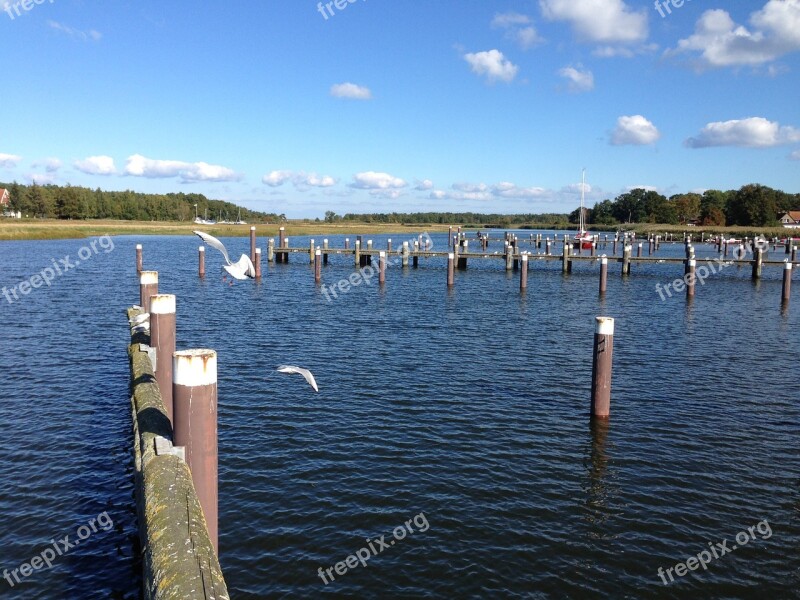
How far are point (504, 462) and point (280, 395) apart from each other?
273 inches

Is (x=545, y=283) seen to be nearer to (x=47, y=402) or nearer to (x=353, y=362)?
(x=353, y=362)

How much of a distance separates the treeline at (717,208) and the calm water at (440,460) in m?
132

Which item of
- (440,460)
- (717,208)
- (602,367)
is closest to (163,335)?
(440,460)

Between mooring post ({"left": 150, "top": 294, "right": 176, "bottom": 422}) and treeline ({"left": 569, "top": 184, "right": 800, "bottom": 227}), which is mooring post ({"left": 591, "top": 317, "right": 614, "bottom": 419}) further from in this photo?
treeline ({"left": 569, "top": 184, "right": 800, "bottom": 227})

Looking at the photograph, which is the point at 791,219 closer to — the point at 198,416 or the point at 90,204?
the point at 90,204

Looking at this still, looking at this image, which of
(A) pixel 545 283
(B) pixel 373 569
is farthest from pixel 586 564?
(A) pixel 545 283

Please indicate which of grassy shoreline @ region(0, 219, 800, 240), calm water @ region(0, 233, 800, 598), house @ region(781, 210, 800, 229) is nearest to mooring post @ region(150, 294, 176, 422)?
calm water @ region(0, 233, 800, 598)

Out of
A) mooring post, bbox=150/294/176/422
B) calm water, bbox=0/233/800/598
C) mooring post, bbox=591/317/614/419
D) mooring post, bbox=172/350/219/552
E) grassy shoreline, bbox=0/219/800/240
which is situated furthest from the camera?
grassy shoreline, bbox=0/219/800/240

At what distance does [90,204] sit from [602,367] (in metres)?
159

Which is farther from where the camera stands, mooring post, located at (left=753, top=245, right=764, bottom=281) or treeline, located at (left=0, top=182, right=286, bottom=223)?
treeline, located at (left=0, top=182, right=286, bottom=223)

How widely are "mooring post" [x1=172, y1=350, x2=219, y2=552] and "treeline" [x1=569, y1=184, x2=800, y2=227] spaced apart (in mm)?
157833

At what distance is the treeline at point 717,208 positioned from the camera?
141625 mm

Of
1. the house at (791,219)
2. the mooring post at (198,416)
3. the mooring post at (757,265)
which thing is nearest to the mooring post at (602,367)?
the mooring post at (198,416)

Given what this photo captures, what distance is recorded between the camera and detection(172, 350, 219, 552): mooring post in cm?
689
